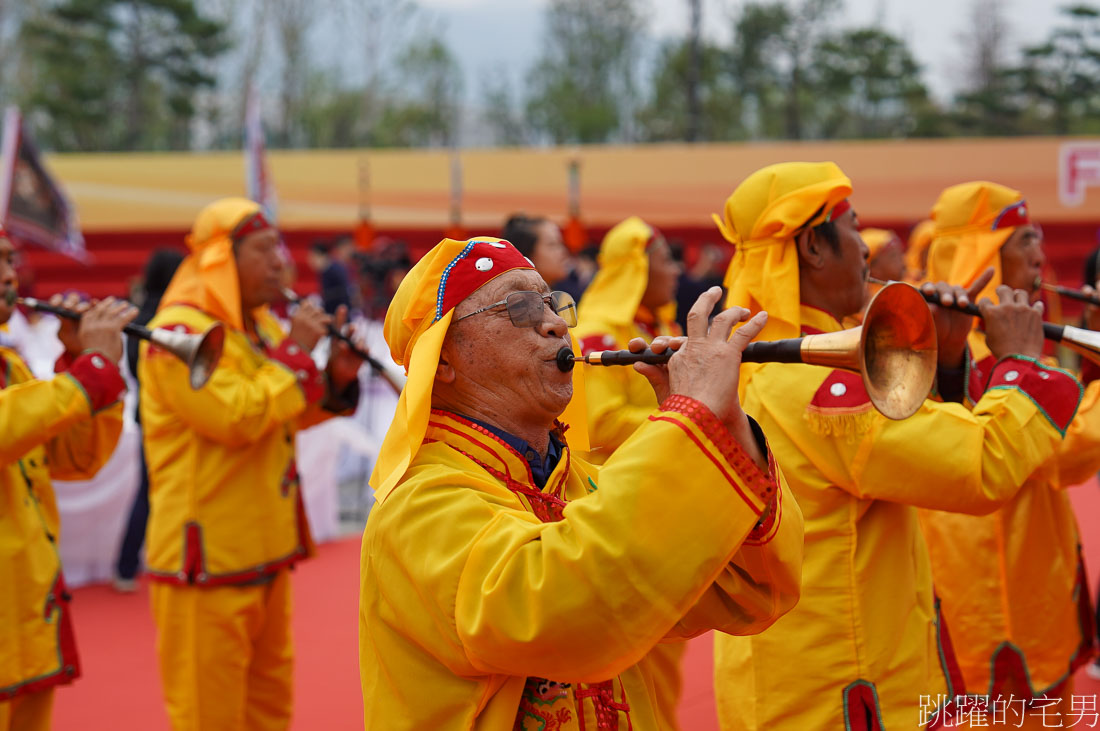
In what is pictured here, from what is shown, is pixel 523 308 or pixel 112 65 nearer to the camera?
pixel 523 308

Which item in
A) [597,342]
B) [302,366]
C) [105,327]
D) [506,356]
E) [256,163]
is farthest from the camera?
[256,163]

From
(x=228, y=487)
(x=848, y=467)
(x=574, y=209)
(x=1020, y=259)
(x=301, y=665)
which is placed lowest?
(x=301, y=665)

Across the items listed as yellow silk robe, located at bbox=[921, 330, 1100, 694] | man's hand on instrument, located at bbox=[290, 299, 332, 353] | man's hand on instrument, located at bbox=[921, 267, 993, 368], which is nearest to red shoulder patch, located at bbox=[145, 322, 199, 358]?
man's hand on instrument, located at bbox=[290, 299, 332, 353]

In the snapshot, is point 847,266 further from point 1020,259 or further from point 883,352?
point 1020,259

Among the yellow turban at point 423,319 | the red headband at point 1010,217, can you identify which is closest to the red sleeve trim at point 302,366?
the yellow turban at point 423,319

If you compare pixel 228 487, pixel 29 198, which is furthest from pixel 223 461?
pixel 29 198

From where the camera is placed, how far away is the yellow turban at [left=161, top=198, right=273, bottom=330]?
4.07m

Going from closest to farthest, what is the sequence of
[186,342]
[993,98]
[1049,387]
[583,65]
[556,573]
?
1. [556,573]
2. [1049,387]
3. [186,342]
4. [993,98]
5. [583,65]

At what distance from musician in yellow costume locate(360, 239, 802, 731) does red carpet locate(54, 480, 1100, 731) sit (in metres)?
2.83

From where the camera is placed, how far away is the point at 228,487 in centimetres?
393

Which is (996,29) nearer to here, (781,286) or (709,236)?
(709,236)

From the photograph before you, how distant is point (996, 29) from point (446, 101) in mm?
13586

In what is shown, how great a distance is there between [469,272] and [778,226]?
3.55ft

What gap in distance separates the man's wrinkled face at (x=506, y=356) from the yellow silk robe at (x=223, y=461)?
204 cm
